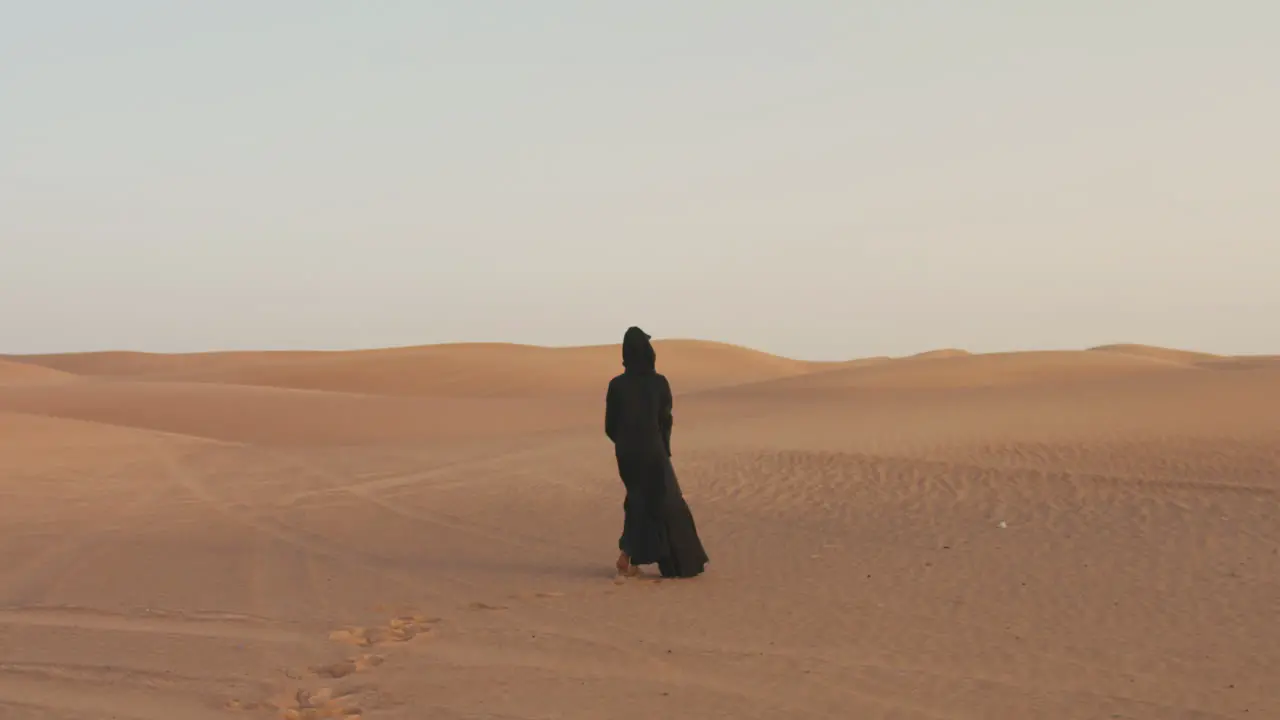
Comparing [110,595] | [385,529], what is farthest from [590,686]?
[385,529]

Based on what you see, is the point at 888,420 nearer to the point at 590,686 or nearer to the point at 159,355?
the point at 590,686

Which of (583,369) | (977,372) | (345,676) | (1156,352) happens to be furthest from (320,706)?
(1156,352)

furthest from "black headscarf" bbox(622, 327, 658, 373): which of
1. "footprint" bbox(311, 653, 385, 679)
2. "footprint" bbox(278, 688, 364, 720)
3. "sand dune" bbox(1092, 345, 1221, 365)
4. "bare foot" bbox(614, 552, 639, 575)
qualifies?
"sand dune" bbox(1092, 345, 1221, 365)

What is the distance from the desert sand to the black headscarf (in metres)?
1.79

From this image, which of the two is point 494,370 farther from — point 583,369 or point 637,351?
point 637,351

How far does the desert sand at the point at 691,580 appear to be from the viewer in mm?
6352

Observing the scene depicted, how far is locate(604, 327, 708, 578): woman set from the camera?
9.57 m

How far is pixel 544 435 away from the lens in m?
24.0

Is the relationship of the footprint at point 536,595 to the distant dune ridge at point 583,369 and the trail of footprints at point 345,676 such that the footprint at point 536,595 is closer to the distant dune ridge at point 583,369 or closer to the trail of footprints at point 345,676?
the trail of footprints at point 345,676

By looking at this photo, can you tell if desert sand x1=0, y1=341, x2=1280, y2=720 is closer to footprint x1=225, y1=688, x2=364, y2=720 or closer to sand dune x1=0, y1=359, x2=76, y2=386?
footprint x1=225, y1=688, x2=364, y2=720

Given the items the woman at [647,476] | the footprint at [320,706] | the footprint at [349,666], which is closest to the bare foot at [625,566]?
the woman at [647,476]

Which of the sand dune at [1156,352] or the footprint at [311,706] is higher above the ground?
the sand dune at [1156,352]

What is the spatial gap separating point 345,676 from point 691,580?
367cm

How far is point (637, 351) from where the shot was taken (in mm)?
9570
